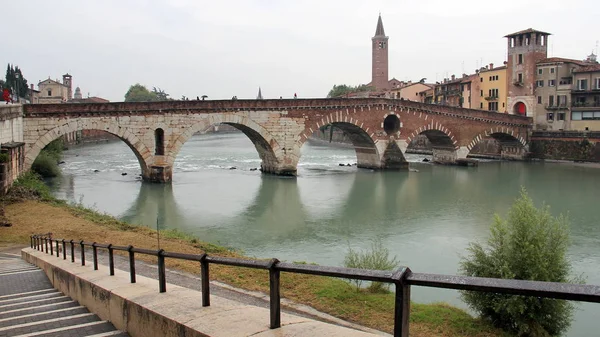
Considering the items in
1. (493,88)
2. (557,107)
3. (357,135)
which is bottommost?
(357,135)

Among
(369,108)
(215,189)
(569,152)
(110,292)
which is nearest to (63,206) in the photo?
(215,189)

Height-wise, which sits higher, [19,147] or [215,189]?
[19,147]

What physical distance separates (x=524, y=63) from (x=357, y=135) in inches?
698

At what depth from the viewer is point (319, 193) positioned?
28031 mm

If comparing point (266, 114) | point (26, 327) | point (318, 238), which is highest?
point (266, 114)

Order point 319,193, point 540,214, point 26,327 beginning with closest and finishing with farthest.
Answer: point 26,327 < point 540,214 < point 319,193

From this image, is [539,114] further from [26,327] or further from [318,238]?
[26,327]

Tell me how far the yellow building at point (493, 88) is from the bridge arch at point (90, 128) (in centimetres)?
3300

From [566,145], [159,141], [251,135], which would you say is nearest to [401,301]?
[159,141]

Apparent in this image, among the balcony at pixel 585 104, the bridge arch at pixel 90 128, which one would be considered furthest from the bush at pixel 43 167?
the balcony at pixel 585 104

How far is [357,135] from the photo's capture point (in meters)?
38.9

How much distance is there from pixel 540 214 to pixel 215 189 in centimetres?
2128

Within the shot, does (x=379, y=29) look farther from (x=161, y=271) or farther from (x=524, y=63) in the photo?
(x=161, y=271)

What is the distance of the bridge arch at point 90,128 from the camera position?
26.7m
